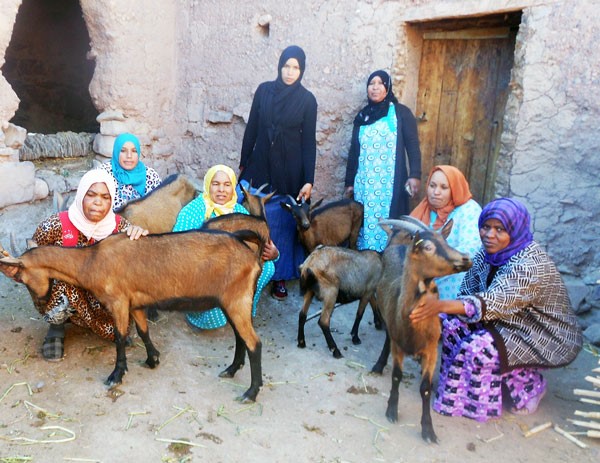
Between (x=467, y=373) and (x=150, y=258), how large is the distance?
7.29 feet

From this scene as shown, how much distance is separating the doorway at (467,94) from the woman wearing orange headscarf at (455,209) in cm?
155

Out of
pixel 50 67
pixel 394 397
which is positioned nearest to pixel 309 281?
pixel 394 397

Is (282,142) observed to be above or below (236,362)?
above

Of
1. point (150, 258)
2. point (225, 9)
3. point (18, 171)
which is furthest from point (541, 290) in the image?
point (225, 9)

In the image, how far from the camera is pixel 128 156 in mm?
5172

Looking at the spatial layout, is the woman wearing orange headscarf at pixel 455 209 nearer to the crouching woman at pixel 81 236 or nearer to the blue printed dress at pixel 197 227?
the blue printed dress at pixel 197 227

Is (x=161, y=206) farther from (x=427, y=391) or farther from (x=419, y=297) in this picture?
(x=427, y=391)

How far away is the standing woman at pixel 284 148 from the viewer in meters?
5.62

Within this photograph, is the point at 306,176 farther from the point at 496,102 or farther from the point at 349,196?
the point at 496,102

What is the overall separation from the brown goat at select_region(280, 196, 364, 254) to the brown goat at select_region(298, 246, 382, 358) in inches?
34.1

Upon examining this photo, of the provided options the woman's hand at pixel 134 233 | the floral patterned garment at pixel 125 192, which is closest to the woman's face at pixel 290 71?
the floral patterned garment at pixel 125 192

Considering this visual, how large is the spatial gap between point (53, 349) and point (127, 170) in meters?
1.81

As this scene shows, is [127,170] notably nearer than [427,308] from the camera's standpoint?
No

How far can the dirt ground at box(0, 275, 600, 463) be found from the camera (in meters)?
3.29
